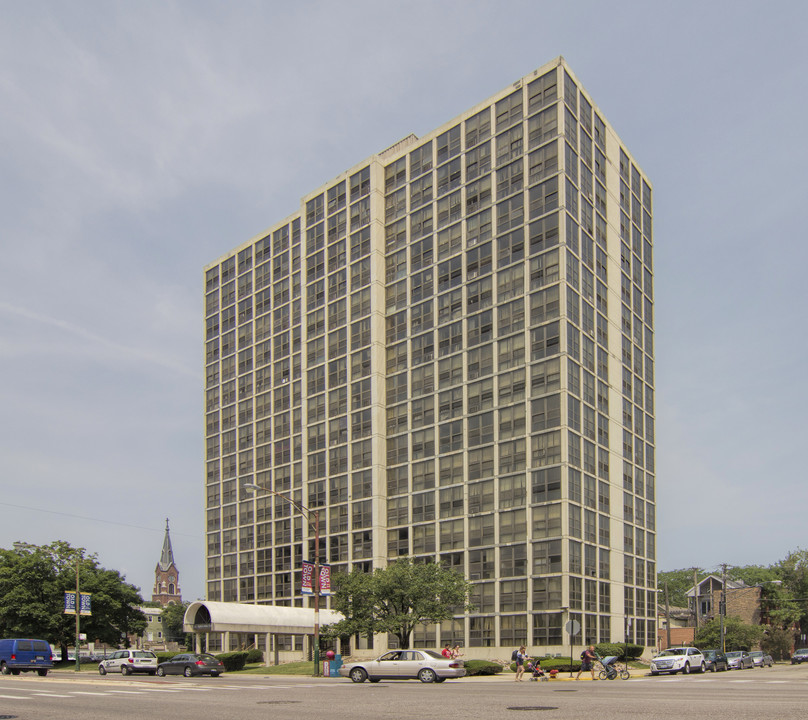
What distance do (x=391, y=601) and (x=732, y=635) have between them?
60.2 meters

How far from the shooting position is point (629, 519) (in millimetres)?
86938

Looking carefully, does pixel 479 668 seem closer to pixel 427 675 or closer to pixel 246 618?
pixel 427 675

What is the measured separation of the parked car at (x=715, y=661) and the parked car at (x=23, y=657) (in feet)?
134

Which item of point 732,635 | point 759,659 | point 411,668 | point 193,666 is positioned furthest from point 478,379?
point 411,668

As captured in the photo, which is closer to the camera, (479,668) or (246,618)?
(479,668)

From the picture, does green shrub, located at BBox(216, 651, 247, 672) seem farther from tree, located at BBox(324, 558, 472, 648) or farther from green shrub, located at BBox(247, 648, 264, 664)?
green shrub, located at BBox(247, 648, 264, 664)

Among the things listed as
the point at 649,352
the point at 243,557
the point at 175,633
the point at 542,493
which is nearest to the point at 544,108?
the point at 649,352

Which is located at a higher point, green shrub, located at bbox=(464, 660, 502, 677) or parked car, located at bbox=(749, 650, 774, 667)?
green shrub, located at bbox=(464, 660, 502, 677)

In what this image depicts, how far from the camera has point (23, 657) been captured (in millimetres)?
45938

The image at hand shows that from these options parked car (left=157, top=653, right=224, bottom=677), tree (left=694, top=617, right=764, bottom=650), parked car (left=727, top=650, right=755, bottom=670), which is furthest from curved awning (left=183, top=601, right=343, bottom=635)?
tree (left=694, top=617, right=764, bottom=650)

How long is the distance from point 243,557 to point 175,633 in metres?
91.1

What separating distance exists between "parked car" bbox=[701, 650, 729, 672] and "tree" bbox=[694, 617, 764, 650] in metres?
42.2

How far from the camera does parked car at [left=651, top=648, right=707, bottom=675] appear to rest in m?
51.6

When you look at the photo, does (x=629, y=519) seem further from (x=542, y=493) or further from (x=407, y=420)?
(x=407, y=420)
